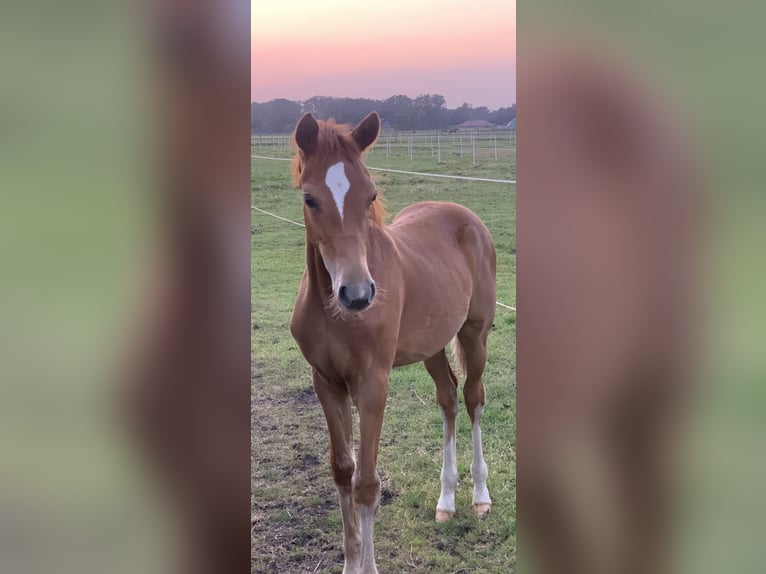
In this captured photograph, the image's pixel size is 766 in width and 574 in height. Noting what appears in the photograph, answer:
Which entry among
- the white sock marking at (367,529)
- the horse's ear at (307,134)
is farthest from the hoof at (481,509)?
the horse's ear at (307,134)

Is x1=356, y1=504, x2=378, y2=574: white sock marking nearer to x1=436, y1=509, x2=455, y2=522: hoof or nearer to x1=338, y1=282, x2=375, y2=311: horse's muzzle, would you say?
x1=436, y1=509, x2=455, y2=522: hoof

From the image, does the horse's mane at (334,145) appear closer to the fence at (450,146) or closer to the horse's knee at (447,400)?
the horse's knee at (447,400)

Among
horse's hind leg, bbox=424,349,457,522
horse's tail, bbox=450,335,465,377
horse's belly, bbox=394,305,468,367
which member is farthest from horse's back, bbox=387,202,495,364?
horse's hind leg, bbox=424,349,457,522

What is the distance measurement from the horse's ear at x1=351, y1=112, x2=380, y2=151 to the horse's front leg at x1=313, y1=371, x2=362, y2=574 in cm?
78

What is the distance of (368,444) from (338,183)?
32.3 inches

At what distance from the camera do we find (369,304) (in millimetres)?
1596

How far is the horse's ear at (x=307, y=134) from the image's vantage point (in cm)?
167

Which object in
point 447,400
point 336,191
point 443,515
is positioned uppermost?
point 336,191

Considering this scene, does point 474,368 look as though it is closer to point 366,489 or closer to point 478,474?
point 478,474

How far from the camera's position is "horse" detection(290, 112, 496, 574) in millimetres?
1687

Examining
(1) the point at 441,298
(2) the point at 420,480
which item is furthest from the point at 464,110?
(2) the point at 420,480
